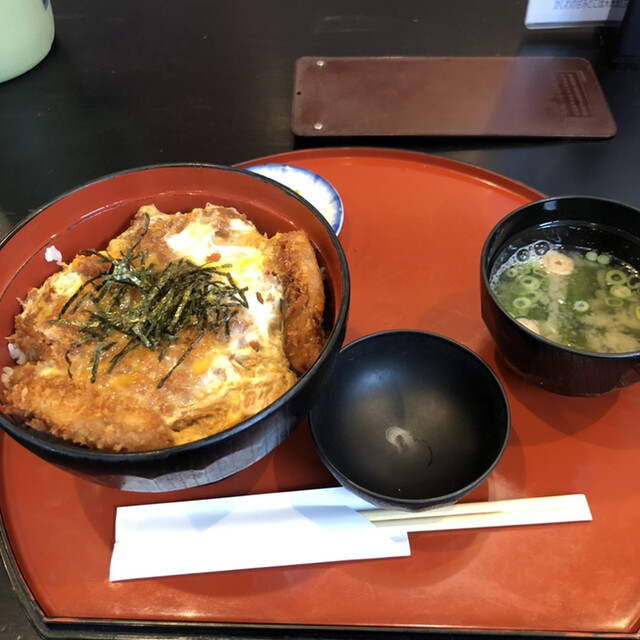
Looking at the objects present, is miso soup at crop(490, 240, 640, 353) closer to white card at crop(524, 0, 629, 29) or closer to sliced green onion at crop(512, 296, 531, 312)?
sliced green onion at crop(512, 296, 531, 312)

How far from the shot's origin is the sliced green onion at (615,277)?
146 cm

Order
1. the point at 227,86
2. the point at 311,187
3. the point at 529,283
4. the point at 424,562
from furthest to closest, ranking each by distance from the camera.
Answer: the point at 227,86 < the point at 311,187 < the point at 529,283 < the point at 424,562

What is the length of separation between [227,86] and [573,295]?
2.01 meters

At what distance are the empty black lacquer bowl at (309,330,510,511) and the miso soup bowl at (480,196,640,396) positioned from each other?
0.11m

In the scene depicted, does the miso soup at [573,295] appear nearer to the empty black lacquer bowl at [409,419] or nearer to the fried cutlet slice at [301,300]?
the empty black lacquer bowl at [409,419]

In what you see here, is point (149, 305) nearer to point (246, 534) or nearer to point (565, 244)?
point (246, 534)

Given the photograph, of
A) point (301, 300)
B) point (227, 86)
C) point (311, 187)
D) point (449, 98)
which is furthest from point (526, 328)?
point (227, 86)

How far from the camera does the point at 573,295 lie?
1471 millimetres

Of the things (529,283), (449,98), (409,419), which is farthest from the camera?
(449,98)

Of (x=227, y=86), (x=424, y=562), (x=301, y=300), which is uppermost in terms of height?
(x=301, y=300)

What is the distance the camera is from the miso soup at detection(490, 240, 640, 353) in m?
1.39

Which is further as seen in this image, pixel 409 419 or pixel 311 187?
pixel 311 187

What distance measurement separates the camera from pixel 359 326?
1.62 meters

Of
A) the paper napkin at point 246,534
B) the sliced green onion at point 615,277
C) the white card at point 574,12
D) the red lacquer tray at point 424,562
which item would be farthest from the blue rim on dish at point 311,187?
the white card at point 574,12
